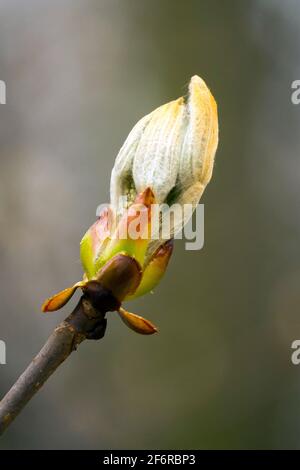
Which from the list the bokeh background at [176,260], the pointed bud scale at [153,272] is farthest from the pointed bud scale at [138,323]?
the bokeh background at [176,260]

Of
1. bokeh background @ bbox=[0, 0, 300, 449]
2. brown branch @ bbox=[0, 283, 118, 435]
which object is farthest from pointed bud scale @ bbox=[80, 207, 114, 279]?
bokeh background @ bbox=[0, 0, 300, 449]

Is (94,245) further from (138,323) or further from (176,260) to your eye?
(176,260)

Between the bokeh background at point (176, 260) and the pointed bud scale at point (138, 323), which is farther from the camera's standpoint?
the bokeh background at point (176, 260)

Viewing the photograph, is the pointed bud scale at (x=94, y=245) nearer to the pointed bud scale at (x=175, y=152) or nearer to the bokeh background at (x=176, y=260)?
the pointed bud scale at (x=175, y=152)

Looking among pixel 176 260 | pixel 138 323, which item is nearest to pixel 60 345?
pixel 138 323

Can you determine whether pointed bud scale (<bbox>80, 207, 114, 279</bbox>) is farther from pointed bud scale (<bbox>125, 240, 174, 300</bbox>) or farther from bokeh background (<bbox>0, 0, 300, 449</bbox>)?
bokeh background (<bbox>0, 0, 300, 449</bbox>)

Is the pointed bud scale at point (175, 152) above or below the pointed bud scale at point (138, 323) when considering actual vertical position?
above
